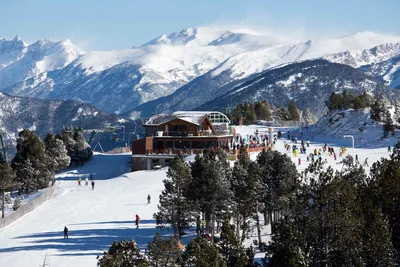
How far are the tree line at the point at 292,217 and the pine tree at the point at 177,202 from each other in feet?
0.22

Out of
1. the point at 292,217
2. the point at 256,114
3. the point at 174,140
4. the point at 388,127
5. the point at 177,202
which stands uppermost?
the point at 256,114

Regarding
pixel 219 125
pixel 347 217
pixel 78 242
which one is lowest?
pixel 78 242

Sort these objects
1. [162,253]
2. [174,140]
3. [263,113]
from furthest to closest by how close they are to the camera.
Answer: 1. [263,113]
2. [174,140]
3. [162,253]

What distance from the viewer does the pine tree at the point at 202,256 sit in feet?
91.0

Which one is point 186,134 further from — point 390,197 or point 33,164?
point 390,197

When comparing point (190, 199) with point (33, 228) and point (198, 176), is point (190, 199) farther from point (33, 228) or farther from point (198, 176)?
point (33, 228)

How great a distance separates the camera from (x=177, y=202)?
4366cm

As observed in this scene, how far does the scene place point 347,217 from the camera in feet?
101

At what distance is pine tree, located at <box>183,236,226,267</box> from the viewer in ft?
91.0

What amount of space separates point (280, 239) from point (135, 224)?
2570cm

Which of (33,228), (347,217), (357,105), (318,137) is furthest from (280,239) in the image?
(357,105)

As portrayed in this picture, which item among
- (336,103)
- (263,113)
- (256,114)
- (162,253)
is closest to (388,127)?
(336,103)

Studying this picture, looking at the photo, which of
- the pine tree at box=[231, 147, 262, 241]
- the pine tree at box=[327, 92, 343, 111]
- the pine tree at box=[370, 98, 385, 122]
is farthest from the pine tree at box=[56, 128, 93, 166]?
the pine tree at box=[231, 147, 262, 241]

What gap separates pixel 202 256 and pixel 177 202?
1587cm
